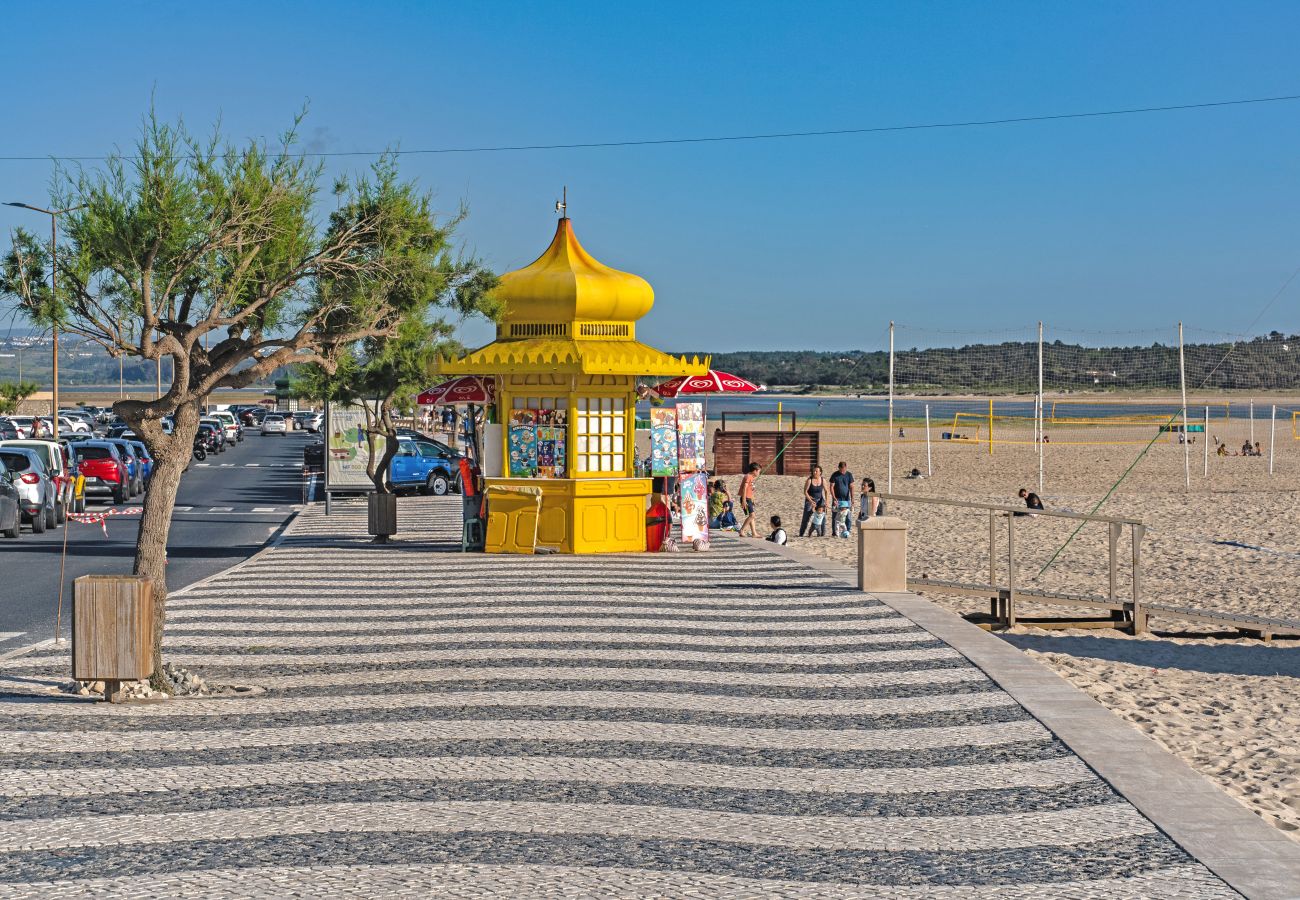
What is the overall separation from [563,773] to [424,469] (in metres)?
32.0

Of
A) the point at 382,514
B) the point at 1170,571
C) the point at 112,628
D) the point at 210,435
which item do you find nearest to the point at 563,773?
the point at 112,628

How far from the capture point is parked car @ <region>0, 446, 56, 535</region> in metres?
27.4

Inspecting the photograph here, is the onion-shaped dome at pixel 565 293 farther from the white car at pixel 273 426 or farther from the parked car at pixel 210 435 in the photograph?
the white car at pixel 273 426

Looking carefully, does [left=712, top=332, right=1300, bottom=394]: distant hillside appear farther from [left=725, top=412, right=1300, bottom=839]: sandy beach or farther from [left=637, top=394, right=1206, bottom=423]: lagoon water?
[left=725, top=412, right=1300, bottom=839]: sandy beach

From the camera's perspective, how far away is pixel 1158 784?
7875mm

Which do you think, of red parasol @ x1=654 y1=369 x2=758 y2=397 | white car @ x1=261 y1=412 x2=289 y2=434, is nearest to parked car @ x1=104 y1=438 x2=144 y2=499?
red parasol @ x1=654 y1=369 x2=758 y2=397

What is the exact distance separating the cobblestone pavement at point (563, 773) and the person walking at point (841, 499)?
40.7 feet

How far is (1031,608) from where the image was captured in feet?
59.3

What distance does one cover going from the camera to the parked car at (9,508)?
25688 millimetres

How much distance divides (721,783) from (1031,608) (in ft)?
35.9

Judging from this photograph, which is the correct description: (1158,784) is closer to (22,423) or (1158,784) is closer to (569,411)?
(569,411)

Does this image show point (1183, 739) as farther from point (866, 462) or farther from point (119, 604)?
point (866, 462)

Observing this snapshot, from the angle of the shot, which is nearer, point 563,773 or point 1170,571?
point 563,773

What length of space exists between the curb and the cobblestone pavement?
124 mm
